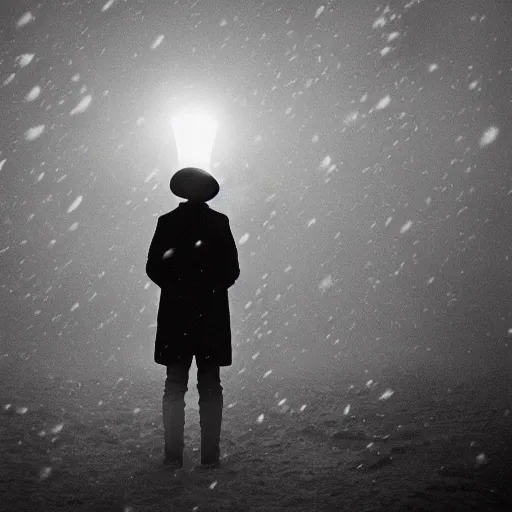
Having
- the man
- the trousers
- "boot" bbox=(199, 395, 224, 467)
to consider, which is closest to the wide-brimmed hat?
the man

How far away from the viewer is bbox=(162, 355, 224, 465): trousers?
260 cm

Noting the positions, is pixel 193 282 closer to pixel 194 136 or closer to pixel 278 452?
pixel 278 452

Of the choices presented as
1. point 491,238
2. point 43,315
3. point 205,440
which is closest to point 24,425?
point 205,440

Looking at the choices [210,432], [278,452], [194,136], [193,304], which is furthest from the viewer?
[194,136]

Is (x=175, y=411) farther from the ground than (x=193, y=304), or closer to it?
closer to it

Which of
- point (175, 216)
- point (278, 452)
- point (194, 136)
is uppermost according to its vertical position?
point (194, 136)

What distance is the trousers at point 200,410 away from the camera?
2596 mm

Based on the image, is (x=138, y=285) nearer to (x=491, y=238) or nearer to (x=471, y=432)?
(x=491, y=238)

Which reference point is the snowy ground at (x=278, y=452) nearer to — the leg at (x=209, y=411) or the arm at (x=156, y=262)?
the leg at (x=209, y=411)

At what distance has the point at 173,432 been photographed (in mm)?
2602

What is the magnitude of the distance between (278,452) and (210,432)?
59 centimetres

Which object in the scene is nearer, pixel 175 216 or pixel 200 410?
pixel 200 410

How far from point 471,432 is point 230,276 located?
1960 mm


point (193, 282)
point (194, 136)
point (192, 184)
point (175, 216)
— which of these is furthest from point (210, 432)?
point (194, 136)
